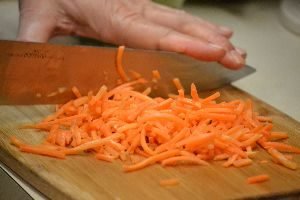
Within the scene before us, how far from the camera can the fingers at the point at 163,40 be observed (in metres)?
1.60

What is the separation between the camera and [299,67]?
2.10 meters

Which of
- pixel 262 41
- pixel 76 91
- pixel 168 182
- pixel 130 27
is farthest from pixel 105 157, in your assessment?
pixel 262 41

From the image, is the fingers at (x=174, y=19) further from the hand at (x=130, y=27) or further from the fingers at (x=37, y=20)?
the fingers at (x=37, y=20)

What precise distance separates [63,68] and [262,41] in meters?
1.04

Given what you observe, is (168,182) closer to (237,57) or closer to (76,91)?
(76,91)

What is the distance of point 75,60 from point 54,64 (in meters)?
0.05

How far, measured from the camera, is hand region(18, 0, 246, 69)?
5.29 ft

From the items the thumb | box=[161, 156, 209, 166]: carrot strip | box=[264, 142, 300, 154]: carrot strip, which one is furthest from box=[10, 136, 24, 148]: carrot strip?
box=[264, 142, 300, 154]: carrot strip

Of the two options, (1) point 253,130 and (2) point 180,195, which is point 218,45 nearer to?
(1) point 253,130

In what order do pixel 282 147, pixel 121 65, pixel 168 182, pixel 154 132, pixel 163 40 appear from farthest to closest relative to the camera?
pixel 163 40, pixel 121 65, pixel 282 147, pixel 154 132, pixel 168 182

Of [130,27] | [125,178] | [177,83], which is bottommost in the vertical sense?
[125,178]

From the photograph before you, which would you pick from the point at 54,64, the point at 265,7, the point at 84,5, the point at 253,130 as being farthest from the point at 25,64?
the point at 265,7

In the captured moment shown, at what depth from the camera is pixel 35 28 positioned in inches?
65.1

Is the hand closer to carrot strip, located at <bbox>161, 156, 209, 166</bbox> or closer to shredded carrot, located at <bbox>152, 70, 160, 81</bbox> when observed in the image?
shredded carrot, located at <bbox>152, 70, 160, 81</bbox>
